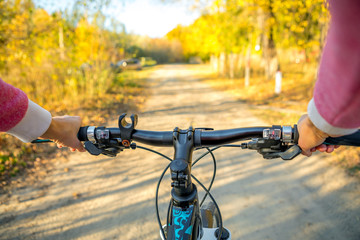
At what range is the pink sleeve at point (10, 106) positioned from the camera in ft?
3.29

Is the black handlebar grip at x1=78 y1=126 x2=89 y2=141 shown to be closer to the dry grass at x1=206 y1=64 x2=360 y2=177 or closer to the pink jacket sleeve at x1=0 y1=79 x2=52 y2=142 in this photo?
A: the pink jacket sleeve at x1=0 y1=79 x2=52 y2=142

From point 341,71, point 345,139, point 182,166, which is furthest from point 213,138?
point 341,71

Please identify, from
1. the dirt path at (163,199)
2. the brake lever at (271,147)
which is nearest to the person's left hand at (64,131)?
the brake lever at (271,147)

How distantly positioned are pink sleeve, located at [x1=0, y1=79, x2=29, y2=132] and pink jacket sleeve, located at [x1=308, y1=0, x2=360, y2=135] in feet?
3.76

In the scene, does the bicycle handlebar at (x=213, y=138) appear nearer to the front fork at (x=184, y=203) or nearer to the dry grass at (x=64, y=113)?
the front fork at (x=184, y=203)

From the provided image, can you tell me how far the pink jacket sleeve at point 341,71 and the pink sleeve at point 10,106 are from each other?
1.15 m

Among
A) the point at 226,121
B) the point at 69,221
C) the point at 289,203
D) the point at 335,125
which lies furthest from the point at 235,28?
the point at 335,125

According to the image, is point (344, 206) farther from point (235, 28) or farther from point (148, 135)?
point (235, 28)

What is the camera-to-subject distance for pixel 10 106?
1.03 metres

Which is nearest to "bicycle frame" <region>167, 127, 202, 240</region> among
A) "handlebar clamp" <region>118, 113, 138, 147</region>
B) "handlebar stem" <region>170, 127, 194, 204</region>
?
"handlebar stem" <region>170, 127, 194, 204</region>

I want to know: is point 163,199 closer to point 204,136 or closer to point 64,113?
point 204,136

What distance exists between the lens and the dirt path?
290 cm

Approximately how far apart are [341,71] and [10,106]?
3.89 feet

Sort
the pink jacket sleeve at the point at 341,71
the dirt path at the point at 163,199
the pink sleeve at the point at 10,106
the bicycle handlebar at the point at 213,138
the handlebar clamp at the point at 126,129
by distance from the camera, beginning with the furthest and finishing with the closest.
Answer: the dirt path at the point at 163,199
the handlebar clamp at the point at 126,129
the bicycle handlebar at the point at 213,138
the pink sleeve at the point at 10,106
the pink jacket sleeve at the point at 341,71
